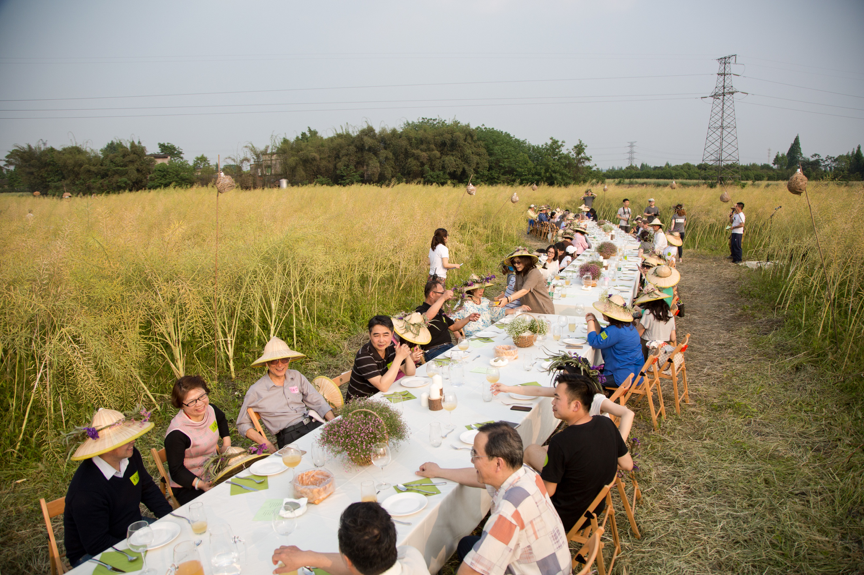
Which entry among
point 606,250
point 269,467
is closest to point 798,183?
point 606,250

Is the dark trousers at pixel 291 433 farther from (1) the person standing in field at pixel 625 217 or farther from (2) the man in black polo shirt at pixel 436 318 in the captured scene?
(1) the person standing in field at pixel 625 217

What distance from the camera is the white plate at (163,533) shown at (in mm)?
1788

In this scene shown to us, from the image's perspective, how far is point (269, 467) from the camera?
2.31 meters

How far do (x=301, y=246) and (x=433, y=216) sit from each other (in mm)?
5000

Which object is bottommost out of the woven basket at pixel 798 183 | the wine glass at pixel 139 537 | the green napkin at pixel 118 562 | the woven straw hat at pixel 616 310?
the green napkin at pixel 118 562

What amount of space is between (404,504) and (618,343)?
8.77 ft

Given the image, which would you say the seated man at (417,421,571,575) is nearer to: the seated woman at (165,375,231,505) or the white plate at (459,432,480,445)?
the white plate at (459,432,480,445)

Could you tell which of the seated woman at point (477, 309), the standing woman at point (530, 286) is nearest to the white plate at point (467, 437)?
the seated woman at point (477, 309)

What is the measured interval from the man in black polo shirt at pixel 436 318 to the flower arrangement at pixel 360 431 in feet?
7.62

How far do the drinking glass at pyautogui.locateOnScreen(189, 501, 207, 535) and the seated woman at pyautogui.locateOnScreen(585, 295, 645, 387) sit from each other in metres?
3.16

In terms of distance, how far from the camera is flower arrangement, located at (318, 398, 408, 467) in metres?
2.16

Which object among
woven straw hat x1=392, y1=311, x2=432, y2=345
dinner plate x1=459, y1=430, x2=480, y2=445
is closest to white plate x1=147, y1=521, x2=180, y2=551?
dinner plate x1=459, y1=430, x2=480, y2=445

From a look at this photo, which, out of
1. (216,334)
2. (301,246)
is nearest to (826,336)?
(301,246)

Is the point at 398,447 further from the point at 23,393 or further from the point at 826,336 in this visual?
the point at 826,336
